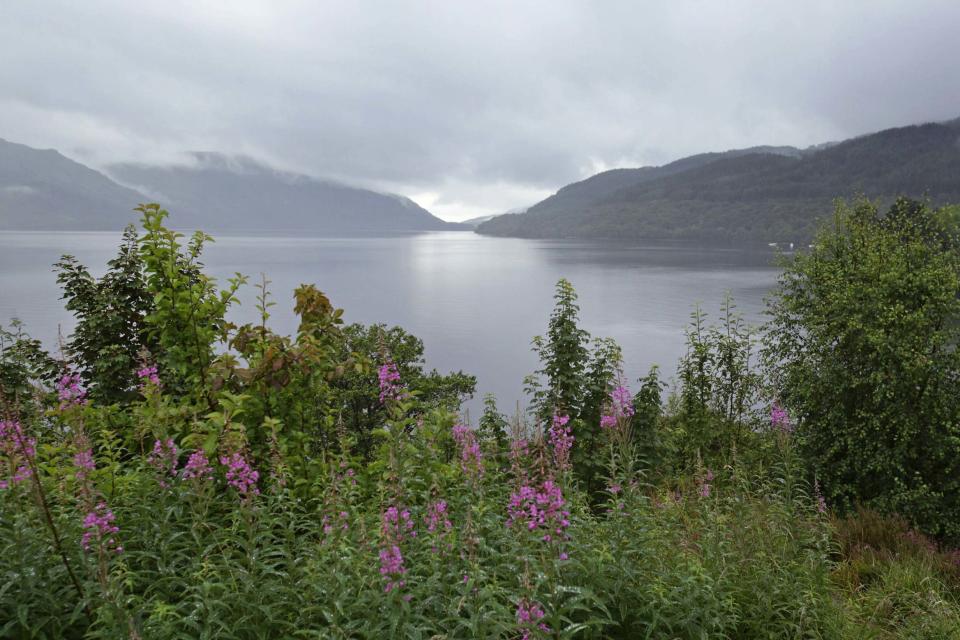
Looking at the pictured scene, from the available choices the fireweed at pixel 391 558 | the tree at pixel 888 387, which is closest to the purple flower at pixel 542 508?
the fireweed at pixel 391 558

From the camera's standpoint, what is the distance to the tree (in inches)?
436

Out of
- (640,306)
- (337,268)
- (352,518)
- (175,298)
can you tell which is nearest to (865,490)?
(352,518)

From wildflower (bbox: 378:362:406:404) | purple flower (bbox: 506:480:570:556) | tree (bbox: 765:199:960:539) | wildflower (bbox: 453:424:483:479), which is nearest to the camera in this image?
purple flower (bbox: 506:480:570:556)

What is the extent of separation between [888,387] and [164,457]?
13449mm

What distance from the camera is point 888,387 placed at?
445 inches

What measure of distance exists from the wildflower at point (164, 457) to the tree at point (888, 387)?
11194 millimetres

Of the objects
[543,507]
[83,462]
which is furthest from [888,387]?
[83,462]

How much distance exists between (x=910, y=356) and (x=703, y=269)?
11375 centimetres

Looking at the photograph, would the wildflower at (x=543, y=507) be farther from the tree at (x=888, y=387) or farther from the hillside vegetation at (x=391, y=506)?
the tree at (x=888, y=387)

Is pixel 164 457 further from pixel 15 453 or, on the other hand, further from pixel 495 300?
pixel 495 300

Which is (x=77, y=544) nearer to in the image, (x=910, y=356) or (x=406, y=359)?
(x=910, y=356)

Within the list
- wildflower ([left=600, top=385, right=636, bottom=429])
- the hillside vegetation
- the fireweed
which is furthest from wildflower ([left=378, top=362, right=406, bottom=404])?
wildflower ([left=600, top=385, right=636, bottom=429])

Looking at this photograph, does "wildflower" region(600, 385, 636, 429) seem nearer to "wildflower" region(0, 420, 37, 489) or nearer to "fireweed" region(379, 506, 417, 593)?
"fireweed" region(379, 506, 417, 593)

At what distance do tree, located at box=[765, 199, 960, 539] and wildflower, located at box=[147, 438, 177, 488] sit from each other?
11.2 m
